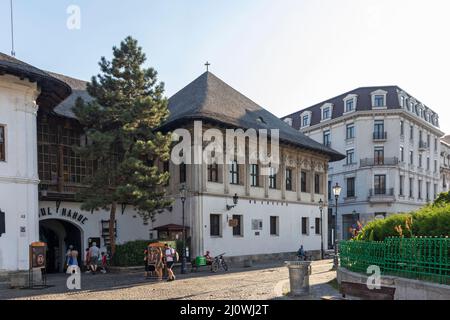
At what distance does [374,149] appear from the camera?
53125mm

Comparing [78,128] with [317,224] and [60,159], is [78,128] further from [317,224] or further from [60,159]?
[317,224]

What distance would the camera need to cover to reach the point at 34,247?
17281 millimetres

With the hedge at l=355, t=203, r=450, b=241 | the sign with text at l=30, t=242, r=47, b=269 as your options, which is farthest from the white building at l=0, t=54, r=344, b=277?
the hedge at l=355, t=203, r=450, b=241

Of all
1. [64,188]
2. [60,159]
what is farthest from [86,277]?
[60,159]

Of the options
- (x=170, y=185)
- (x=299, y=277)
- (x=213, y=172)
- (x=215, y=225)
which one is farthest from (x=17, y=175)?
(x=299, y=277)

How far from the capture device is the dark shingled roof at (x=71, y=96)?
24302 mm

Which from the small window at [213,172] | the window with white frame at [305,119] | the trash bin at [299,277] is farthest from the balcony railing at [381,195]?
the trash bin at [299,277]

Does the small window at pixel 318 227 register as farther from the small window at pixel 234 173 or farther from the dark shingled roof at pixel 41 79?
the dark shingled roof at pixel 41 79

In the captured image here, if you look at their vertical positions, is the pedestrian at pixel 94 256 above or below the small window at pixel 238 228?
below

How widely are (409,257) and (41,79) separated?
1629cm

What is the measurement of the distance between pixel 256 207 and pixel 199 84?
9.88m

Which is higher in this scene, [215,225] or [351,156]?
[351,156]

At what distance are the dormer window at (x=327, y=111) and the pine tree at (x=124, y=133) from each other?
125 ft

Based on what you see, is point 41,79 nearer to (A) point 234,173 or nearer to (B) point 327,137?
(A) point 234,173
